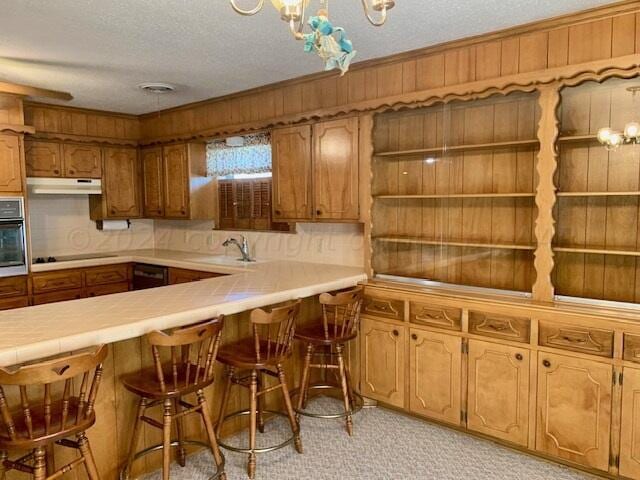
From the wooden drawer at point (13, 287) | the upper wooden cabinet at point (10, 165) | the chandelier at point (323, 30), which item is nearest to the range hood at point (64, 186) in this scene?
the upper wooden cabinet at point (10, 165)

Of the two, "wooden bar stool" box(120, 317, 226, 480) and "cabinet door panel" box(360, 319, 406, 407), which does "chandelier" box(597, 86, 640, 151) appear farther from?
"wooden bar stool" box(120, 317, 226, 480)

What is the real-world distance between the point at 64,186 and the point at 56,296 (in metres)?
1.11

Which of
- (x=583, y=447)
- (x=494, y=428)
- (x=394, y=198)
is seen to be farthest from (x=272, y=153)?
(x=583, y=447)

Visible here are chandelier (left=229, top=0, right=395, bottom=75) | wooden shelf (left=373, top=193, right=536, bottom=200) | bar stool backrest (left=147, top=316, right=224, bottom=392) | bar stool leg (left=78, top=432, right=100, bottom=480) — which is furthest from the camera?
wooden shelf (left=373, top=193, right=536, bottom=200)

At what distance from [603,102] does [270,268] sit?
2.58 meters

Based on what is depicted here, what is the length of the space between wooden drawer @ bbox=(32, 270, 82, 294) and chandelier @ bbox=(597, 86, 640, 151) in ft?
14.8

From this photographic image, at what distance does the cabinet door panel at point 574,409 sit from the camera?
8.02ft

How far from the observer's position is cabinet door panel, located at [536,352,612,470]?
2.44 m

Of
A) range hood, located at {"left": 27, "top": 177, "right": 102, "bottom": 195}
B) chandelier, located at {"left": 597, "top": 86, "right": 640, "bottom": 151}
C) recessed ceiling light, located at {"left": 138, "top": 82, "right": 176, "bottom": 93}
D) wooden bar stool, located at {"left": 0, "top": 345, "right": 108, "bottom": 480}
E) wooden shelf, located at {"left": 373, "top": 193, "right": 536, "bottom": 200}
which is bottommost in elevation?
wooden bar stool, located at {"left": 0, "top": 345, "right": 108, "bottom": 480}

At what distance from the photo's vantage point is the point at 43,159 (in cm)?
455

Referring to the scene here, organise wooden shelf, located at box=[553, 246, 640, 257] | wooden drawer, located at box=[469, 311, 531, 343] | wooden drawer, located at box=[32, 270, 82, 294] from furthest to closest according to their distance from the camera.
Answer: wooden drawer, located at box=[32, 270, 82, 294] < wooden drawer, located at box=[469, 311, 531, 343] < wooden shelf, located at box=[553, 246, 640, 257]

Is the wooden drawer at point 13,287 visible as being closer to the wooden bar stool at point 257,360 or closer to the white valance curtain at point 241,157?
the white valance curtain at point 241,157

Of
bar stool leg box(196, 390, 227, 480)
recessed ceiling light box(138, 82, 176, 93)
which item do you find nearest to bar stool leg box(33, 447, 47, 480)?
bar stool leg box(196, 390, 227, 480)

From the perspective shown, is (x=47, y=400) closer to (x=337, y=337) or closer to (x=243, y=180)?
(x=337, y=337)
